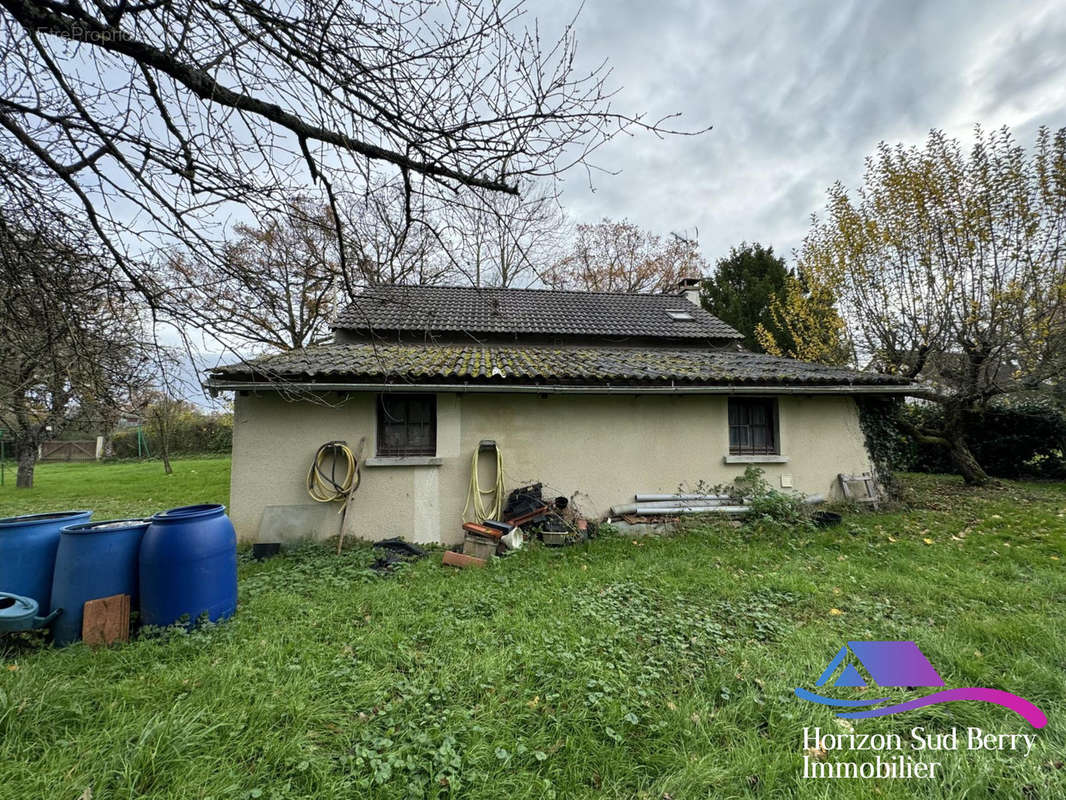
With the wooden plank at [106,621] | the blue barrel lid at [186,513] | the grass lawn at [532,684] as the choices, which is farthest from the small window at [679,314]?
the wooden plank at [106,621]

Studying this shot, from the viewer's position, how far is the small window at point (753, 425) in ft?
23.8

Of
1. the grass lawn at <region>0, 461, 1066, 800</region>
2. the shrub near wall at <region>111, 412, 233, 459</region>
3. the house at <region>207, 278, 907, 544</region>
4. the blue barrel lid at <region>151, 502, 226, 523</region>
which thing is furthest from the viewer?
the shrub near wall at <region>111, 412, 233, 459</region>

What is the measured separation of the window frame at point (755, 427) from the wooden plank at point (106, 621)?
804 cm

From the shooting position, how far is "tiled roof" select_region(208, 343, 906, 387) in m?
5.70

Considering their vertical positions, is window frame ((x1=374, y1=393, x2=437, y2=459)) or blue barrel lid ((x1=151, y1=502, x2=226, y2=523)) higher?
window frame ((x1=374, y1=393, x2=437, y2=459))

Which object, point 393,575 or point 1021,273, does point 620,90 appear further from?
point 1021,273

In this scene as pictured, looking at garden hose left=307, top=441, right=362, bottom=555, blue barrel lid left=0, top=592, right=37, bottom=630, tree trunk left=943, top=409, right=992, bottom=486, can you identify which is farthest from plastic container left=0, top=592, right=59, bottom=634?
tree trunk left=943, top=409, right=992, bottom=486

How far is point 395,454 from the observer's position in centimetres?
624

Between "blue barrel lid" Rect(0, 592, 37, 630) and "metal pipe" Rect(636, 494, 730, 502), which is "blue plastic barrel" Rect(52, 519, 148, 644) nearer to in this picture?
"blue barrel lid" Rect(0, 592, 37, 630)

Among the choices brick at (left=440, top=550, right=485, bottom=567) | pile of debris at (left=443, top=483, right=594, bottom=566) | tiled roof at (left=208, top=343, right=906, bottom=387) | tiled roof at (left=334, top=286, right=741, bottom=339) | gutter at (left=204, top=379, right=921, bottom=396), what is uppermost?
tiled roof at (left=334, top=286, right=741, bottom=339)

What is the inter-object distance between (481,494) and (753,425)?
520 centimetres

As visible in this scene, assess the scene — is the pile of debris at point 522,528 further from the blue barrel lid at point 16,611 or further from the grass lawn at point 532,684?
the blue barrel lid at point 16,611

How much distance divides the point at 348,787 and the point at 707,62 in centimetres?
527

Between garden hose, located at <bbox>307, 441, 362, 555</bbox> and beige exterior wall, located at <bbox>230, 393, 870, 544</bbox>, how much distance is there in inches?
6.9
